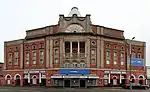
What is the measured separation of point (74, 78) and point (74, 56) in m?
5.61

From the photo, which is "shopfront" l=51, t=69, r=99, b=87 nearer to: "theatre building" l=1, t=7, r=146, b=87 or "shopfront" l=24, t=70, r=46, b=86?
"theatre building" l=1, t=7, r=146, b=87

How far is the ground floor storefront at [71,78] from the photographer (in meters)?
76.2

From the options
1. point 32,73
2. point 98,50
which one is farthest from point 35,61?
point 98,50

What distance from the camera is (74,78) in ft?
251

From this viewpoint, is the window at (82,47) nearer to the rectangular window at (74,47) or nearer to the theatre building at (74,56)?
the theatre building at (74,56)

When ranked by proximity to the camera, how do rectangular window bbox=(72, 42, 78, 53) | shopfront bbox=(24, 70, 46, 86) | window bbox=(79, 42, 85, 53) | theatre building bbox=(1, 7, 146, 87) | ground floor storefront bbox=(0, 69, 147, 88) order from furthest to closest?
shopfront bbox=(24, 70, 46, 86)
window bbox=(79, 42, 85, 53)
rectangular window bbox=(72, 42, 78, 53)
theatre building bbox=(1, 7, 146, 87)
ground floor storefront bbox=(0, 69, 147, 88)

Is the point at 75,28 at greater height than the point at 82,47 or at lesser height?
greater

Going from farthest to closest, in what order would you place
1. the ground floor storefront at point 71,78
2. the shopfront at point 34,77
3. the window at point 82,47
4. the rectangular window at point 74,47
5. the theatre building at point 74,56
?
the shopfront at point 34,77 < the window at point 82,47 < the rectangular window at point 74,47 < the theatre building at point 74,56 < the ground floor storefront at point 71,78

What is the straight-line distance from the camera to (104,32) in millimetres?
81812

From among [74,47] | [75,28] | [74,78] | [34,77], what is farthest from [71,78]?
[75,28]

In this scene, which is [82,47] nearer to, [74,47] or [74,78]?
[74,47]

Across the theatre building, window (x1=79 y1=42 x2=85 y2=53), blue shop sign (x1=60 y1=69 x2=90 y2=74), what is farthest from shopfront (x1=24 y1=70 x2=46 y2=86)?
window (x1=79 y1=42 x2=85 y2=53)

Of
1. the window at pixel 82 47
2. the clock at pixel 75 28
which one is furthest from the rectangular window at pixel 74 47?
the clock at pixel 75 28

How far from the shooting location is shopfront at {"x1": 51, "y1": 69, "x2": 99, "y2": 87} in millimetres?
76000
